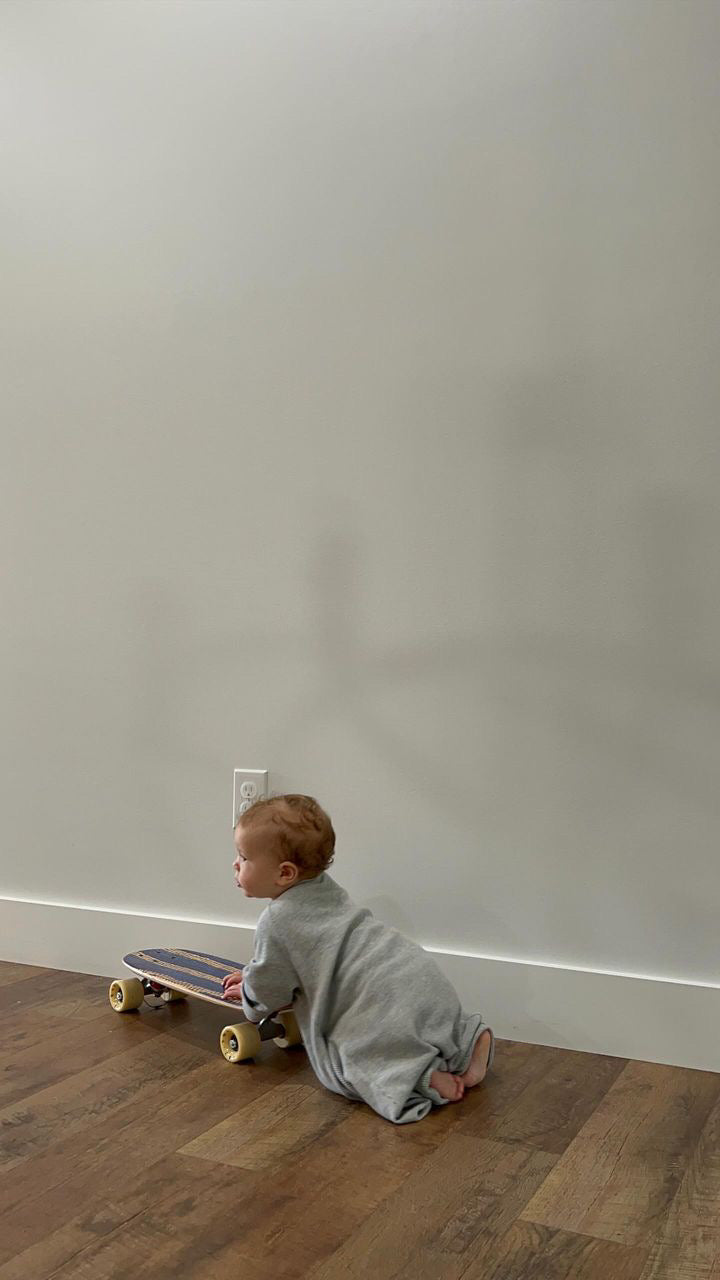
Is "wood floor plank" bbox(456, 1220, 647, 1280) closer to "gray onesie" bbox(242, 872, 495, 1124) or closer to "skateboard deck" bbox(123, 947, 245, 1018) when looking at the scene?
"gray onesie" bbox(242, 872, 495, 1124)

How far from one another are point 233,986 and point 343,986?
0.91 ft

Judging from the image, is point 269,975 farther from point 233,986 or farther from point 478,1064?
point 478,1064

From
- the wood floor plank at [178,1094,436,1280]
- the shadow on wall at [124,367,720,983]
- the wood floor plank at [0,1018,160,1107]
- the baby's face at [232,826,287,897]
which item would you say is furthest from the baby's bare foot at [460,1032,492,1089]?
the wood floor plank at [0,1018,160,1107]

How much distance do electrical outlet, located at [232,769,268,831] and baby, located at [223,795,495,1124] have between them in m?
0.32

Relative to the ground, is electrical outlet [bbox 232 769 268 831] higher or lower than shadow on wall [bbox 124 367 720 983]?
lower

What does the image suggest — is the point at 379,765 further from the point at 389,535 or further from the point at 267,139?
the point at 267,139

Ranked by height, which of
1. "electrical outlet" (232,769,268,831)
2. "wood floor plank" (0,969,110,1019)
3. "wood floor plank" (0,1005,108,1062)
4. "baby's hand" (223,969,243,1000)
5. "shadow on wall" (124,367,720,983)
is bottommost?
"wood floor plank" (0,969,110,1019)

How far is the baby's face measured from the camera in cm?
189

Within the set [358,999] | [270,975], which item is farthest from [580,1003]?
[270,975]

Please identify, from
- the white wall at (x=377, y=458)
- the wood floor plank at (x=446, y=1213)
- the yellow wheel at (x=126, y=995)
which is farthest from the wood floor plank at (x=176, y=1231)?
the white wall at (x=377, y=458)

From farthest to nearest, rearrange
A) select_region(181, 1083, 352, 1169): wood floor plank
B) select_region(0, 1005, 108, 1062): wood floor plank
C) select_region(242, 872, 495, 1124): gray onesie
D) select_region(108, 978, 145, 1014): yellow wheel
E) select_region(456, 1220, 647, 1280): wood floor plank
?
select_region(108, 978, 145, 1014): yellow wheel < select_region(0, 1005, 108, 1062): wood floor plank < select_region(242, 872, 495, 1124): gray onesie < select_region(181, 1083, 352, 1169): wood floor plank < select_region(456, 1220, 647, 1280): wood floor plank

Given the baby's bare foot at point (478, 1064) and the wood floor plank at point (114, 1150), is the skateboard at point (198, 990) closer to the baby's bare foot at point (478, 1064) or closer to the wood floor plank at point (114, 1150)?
the wood floor plank at point (114, 1150)

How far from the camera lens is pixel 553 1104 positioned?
1.71 meters

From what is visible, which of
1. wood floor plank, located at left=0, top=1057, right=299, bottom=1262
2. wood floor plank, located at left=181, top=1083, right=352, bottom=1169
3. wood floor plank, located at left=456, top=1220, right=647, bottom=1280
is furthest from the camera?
wood floor plank, located at left=181, top=1083, right=352, bottom=1169
